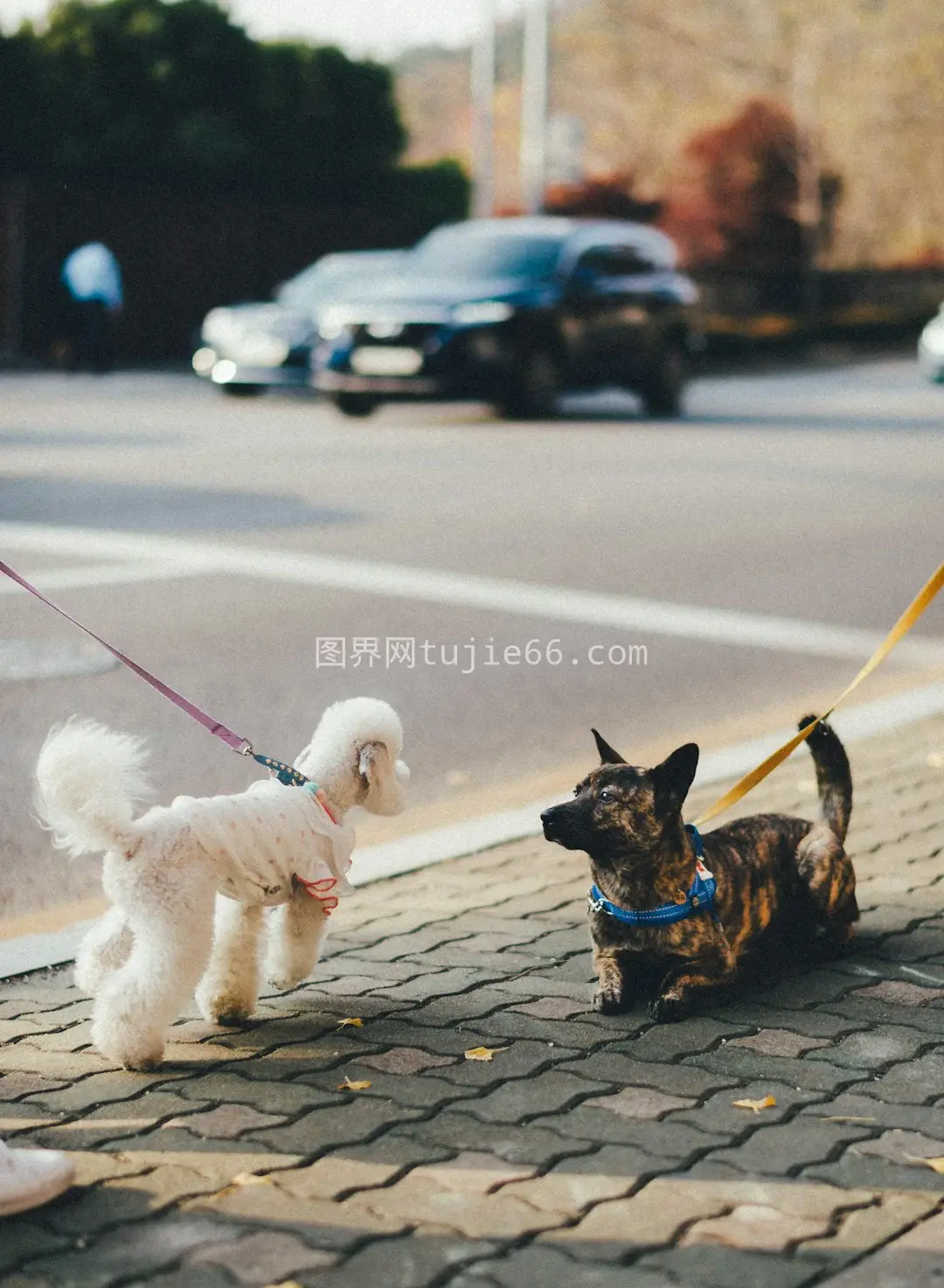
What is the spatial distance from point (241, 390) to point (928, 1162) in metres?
20.5

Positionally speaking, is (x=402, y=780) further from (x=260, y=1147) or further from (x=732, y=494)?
(x=732, y=494)

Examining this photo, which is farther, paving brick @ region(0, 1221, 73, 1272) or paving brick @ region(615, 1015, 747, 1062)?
paving brick @ region(615, 1015, 747, 1062)

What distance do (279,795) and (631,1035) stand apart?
0.97 m

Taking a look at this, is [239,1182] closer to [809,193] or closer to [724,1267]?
[724,1267]

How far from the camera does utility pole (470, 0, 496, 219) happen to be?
34000 millimetres

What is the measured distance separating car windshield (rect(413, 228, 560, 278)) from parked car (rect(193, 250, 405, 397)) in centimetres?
150

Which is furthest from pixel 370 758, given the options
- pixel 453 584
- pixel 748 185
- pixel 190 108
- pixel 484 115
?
pixel 748 185

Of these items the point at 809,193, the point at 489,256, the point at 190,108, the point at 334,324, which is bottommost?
the point at 334,324

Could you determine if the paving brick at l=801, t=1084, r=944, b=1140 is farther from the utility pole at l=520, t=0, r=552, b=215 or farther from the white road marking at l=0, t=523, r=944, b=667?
the utility pole at l=520, t=0, r=552, b=215

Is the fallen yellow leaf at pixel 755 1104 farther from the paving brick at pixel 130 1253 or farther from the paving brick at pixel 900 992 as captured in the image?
the paving brick at pixel 130 1253

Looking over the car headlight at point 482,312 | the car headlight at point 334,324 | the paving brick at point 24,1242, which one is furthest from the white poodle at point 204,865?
the car headlight at point 334,324

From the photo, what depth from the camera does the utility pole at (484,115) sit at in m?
34.0

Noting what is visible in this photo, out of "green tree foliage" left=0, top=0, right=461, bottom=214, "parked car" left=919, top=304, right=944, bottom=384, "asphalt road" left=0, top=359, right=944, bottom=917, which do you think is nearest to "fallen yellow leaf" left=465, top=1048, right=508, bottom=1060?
"asphalt road" left=0, top=359, right=944, bottom=917

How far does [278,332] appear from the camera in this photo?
22078 mm
